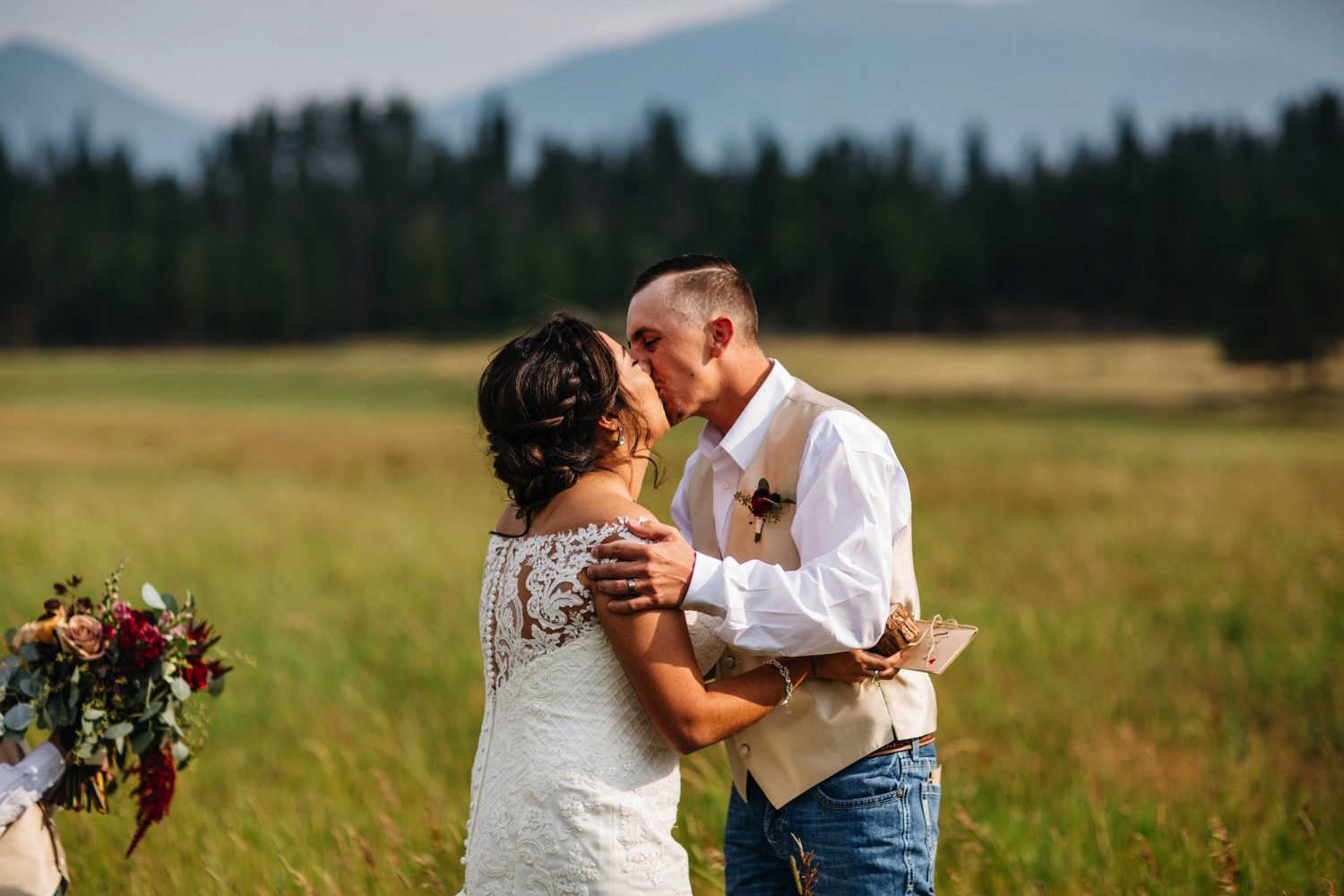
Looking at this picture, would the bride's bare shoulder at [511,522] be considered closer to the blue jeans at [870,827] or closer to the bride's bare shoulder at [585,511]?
the bride's bare shoulder at [585,511]

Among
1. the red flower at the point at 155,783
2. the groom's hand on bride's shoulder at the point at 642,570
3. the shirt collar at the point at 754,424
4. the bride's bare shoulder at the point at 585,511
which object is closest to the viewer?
the groom's hand on bride's shoulder at the point at 642,570

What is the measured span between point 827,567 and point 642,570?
0.48 metres

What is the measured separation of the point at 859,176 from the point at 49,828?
9192 centimetres

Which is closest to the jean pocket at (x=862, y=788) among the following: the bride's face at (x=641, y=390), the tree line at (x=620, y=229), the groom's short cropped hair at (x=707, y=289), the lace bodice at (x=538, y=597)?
the lace bodice at (x=538, y=597)

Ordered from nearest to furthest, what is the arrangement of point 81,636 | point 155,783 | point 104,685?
point 81,636
point 104,685
point 155,783

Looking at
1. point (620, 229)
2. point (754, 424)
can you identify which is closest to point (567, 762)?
point (754, 424)

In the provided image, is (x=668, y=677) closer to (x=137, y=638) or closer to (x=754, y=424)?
(x=754, y=424)

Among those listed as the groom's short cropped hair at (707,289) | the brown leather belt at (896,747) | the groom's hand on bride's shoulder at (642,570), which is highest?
the groom's short cropped hair at (707,289)

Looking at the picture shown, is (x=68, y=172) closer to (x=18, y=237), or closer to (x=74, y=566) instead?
(x=18, y=237)

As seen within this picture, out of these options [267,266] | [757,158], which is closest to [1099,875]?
[267,266]

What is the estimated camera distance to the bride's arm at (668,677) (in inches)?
110

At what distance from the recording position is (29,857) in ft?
9.71

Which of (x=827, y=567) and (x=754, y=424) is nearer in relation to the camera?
(x=827, y=567)

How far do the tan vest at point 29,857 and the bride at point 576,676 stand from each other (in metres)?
1.07
